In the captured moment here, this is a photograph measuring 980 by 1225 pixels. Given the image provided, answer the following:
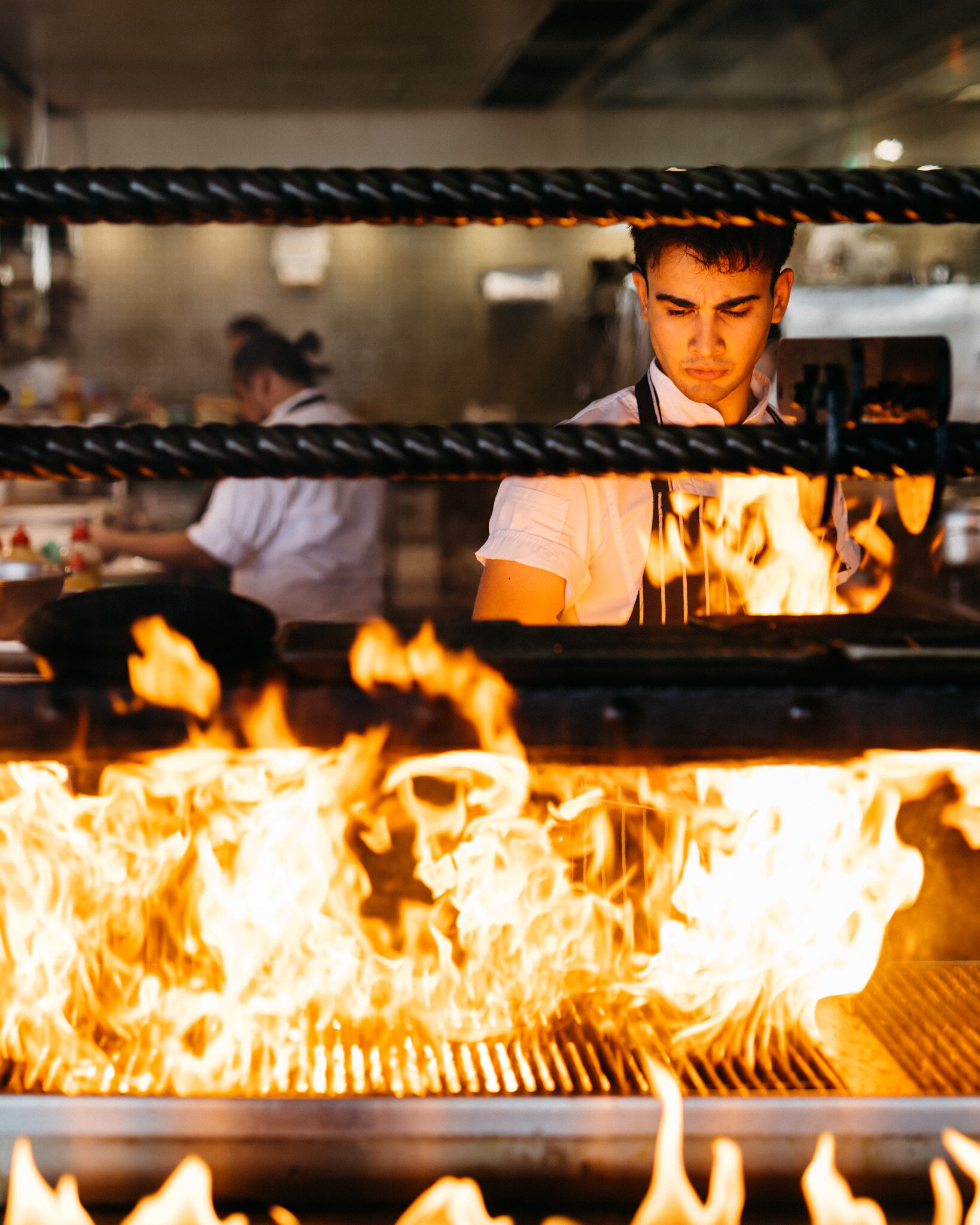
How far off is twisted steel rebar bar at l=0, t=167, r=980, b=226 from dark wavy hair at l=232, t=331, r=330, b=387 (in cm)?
388

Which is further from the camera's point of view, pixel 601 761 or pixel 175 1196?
pixel 175 1196

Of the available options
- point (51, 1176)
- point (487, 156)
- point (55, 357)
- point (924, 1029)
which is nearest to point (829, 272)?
point (487, 156)

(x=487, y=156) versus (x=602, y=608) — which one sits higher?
(x=487, y=156)

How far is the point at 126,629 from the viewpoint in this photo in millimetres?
854

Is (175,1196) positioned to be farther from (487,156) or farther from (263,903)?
(487,156)

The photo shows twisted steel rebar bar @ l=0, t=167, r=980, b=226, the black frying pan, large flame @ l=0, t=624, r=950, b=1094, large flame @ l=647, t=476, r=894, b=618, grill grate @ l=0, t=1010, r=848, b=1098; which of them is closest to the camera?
twisted steel rebar bar @ l=0, t=167, r=980, b=226

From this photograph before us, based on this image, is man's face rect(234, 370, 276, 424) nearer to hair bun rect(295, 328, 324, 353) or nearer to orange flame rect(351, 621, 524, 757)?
hair bun rect(295, 328, 324, 353)

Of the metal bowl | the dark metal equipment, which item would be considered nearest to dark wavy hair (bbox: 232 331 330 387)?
the metal bowl

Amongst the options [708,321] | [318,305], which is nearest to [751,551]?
[708,321]

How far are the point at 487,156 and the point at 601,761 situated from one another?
8.67 metres

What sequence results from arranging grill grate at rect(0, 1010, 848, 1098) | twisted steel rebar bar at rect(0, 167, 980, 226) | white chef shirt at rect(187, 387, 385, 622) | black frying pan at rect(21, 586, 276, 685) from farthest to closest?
white chef shirt at rect(187, 387, 385, 622) < grill grate at rect(0, 1010, 848, 1098) < black frying pan at rect(21, 586, 276, 685) < twisted steel rebar bar at rect(0, 167, 980, 226)

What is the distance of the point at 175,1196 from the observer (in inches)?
40.9

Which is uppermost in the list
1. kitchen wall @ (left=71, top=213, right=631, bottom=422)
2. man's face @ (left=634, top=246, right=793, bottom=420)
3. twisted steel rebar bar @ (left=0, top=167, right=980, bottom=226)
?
kitchen wall @ (left=71, top=213, right=631, bottom=422)

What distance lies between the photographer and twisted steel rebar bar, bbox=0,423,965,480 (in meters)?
0.74
